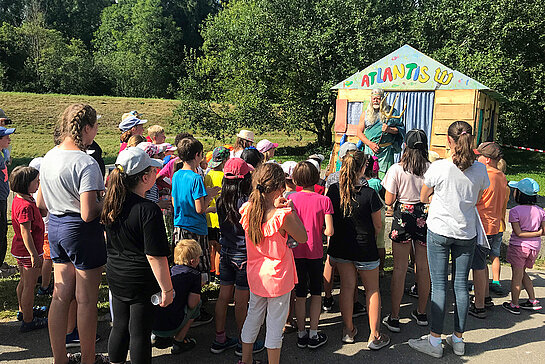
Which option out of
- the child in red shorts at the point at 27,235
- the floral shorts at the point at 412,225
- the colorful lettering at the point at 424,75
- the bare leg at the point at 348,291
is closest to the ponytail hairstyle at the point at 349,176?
the bare leg at the point at 348,291

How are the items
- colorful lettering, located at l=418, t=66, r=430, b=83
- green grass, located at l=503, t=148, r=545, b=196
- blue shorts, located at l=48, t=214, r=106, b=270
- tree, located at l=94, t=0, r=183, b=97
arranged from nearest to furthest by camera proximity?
blue shorts, located at l=48, t=214, r=106, b=270 → colorful lettering, located at l=418, t=66, r=430, b=83 → green grass, located at l=503, t=148, r=545, b=196 → tree, located at l=94, t=0, r=183, b=97

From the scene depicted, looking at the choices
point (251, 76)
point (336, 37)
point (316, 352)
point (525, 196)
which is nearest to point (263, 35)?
point (251, 76)

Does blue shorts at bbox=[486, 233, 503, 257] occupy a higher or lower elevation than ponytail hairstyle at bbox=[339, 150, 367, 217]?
lower

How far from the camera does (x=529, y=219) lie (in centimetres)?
439

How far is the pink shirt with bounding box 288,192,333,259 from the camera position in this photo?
355cm

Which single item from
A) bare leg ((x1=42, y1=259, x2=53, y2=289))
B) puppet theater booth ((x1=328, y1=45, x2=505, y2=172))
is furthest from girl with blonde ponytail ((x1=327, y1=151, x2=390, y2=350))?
puppet theater booth ((x1=328, y1=45, x2=505, y2=172))

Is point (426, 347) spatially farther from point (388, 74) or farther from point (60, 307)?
point (388, 74)

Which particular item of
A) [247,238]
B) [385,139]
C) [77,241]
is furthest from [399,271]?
[77,241]

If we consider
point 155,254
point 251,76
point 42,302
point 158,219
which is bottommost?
point 42,302

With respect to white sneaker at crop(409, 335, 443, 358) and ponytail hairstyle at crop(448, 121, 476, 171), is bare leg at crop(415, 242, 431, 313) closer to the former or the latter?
white sneaker at crop(409, 335, 443, 358)

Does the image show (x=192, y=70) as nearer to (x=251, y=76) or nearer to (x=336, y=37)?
(x=251, y=76)

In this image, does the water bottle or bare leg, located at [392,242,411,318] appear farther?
bare leg, located at [392,242,411,318]

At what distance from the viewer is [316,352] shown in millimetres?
3592

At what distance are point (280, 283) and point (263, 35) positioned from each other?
49.3 feet
